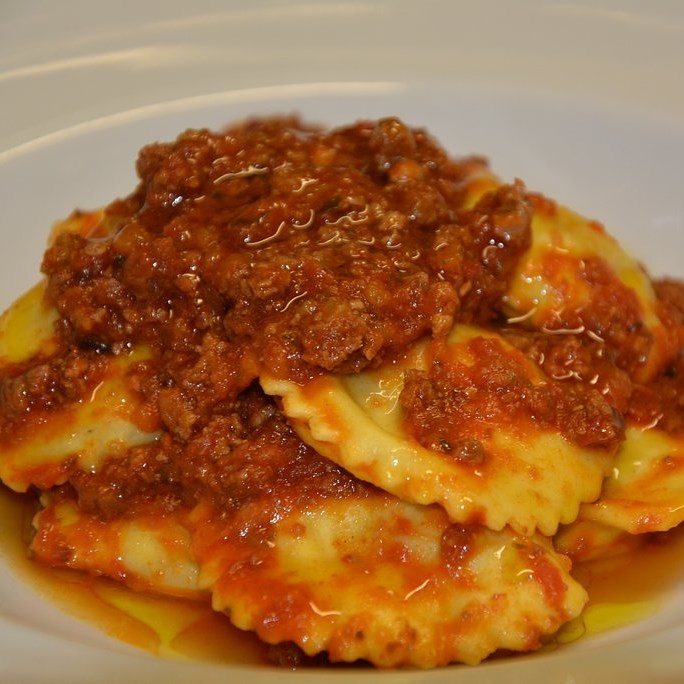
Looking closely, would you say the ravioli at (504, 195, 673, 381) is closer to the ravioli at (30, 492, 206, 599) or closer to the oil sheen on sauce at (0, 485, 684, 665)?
the oil sheen on sauce at (0, 485, 684, 665)

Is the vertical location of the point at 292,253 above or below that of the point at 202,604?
above

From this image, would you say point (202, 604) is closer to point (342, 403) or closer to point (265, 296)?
point (342, 403)

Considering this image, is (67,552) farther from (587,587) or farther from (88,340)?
(587,587)

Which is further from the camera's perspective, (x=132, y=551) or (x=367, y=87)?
(x=367, y=87)

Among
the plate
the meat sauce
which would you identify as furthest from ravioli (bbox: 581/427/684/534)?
the plate

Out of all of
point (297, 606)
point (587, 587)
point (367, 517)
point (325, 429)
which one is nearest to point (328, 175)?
point (325, 429)

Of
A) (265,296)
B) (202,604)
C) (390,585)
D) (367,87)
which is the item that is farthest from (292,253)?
(367,87)

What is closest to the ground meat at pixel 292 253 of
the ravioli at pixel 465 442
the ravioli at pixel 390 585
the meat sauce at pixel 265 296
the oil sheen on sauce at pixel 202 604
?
the meat sauce at pixel 265 296
